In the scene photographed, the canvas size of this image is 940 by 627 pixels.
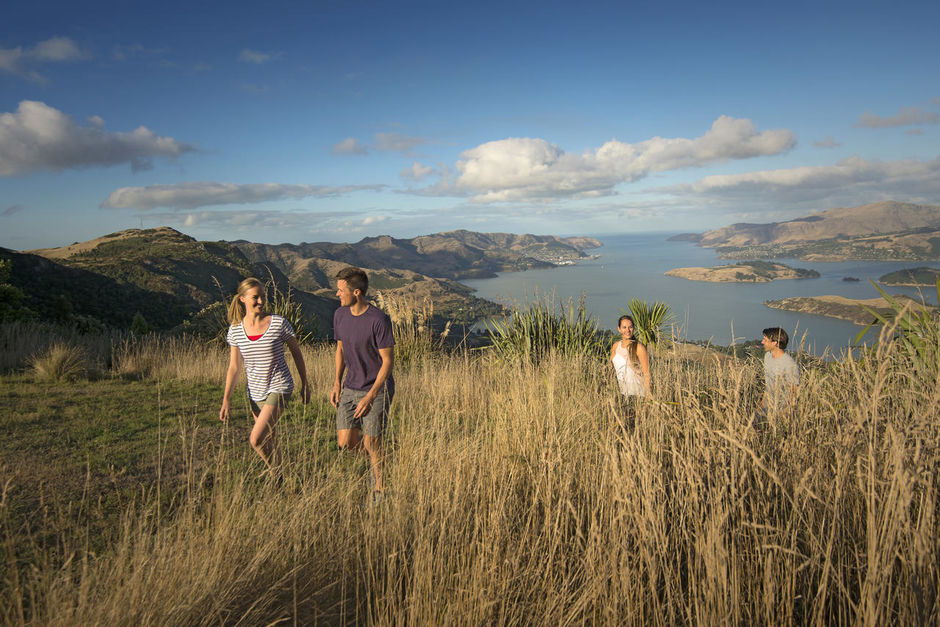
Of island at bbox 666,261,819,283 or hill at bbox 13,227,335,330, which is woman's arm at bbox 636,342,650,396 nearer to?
hill at bbox 13,227,335,330

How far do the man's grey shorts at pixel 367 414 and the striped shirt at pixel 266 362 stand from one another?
459 mm

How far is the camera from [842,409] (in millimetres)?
2525

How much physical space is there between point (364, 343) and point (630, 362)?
2853 millimetres

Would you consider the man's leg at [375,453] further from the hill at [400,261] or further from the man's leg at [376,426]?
the hill at [400,261]

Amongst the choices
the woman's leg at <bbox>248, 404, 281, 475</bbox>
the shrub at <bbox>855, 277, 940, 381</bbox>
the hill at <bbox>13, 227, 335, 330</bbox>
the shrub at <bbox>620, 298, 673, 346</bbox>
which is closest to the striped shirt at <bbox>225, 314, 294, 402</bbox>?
the woman's leg at <bbox>248, 404, 281, 475</bbox>

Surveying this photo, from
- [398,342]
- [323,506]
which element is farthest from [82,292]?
[323,506]

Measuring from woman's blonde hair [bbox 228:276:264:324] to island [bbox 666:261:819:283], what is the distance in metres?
88.8

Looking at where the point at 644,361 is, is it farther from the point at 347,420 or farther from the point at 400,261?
the point at 400,261

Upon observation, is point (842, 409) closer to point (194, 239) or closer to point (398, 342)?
point (398, 342)

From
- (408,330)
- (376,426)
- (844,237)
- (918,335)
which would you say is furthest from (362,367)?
(844,237)

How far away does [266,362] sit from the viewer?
12.2 feet

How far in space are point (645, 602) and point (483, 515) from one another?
0.76 m

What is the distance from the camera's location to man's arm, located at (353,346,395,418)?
3.48 meters

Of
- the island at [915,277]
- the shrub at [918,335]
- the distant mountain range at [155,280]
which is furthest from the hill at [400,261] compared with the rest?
the shrub at [918,335]
